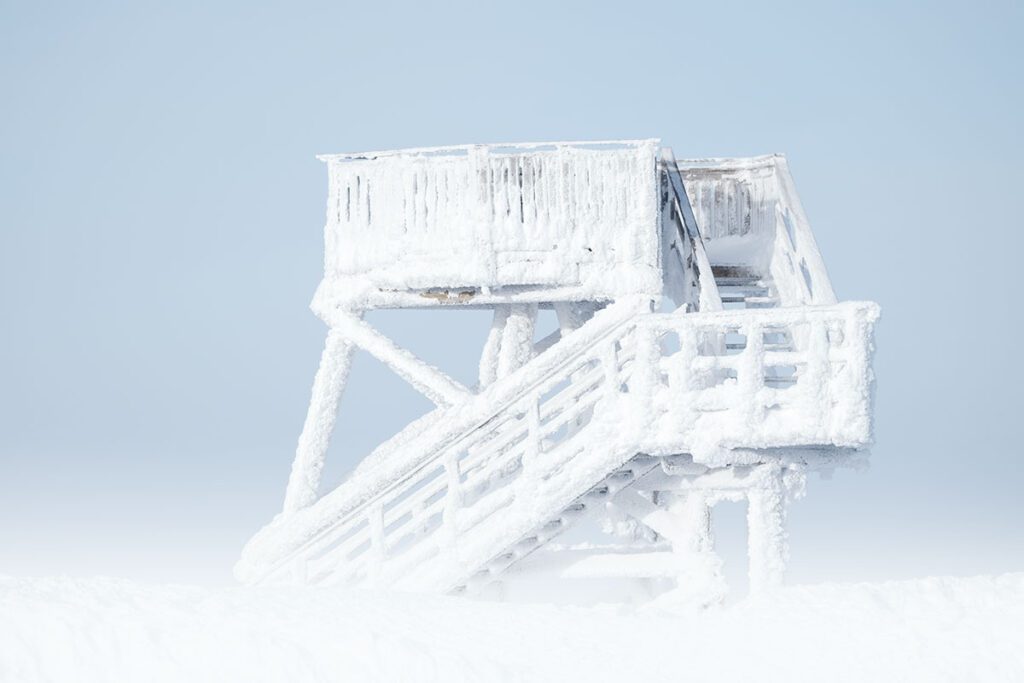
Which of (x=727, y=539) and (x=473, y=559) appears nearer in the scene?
(x=473, y=559)

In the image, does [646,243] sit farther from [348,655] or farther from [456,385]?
[348,655]

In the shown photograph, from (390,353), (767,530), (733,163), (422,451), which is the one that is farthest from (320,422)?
(733,163)

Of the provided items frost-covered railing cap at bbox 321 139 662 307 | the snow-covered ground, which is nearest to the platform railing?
frost-covered railing cap at bbox 321 139 662 307

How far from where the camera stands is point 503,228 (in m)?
14.3

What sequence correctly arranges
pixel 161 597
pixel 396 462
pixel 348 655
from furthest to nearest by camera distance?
1. pixel 396 462
2. pixel 161 597
3. pixel 348 655

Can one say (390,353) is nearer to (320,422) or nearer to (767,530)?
(320,422)

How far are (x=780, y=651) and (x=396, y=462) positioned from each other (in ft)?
17.1

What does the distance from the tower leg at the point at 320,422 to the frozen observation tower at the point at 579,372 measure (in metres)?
0.02

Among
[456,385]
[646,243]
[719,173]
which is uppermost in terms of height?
[719,173]

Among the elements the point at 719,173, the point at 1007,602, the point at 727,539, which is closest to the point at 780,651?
the point at 1007,602

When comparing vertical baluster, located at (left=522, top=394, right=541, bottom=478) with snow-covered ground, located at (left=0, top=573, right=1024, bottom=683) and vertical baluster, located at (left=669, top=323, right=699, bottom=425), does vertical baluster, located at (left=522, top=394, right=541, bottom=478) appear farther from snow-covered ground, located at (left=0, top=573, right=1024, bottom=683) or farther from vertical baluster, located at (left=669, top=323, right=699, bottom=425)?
snow-covered ground, located at (left=0, top=573, right=1024, bottom=683)

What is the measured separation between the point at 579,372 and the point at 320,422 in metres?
3.08

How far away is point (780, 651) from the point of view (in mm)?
9656

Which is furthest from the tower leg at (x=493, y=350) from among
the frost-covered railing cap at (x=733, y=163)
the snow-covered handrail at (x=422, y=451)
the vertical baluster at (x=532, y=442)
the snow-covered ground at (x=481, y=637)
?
the snow-covered ground at (x=481, y=637)
